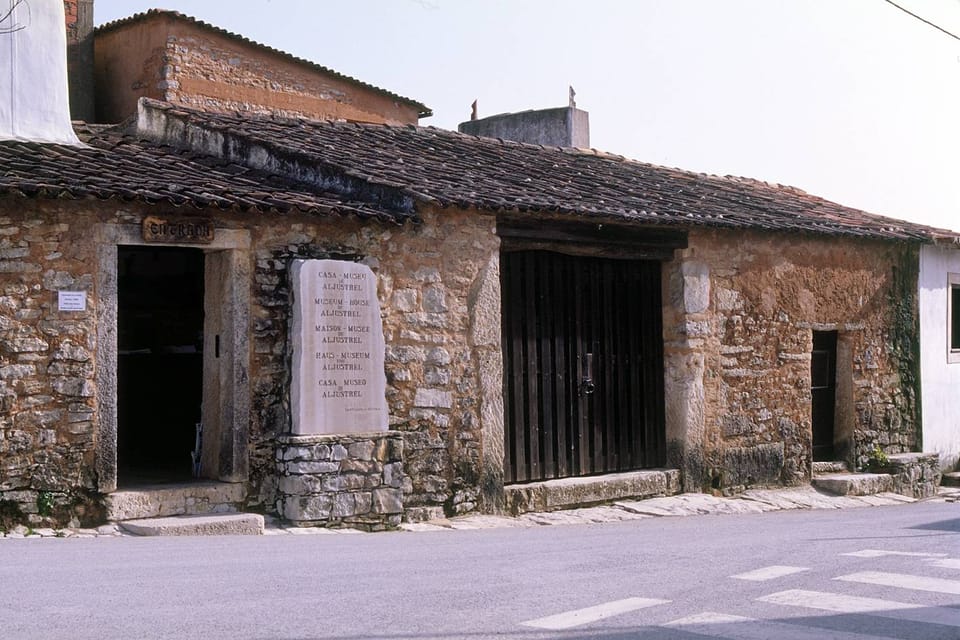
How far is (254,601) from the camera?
212 inches

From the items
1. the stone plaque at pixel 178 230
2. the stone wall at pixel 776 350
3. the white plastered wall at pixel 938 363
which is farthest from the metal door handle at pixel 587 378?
the white plastered wall at pixel 938 363

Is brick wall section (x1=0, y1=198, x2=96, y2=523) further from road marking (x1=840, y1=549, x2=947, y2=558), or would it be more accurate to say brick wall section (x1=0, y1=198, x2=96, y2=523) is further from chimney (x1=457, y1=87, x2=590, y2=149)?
chimney (x1=457, y1=87, x2=590, y2=149)

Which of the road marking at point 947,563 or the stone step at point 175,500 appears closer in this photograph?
the road marking at point 947,563

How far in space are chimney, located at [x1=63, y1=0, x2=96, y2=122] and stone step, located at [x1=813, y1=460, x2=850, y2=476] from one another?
1188 centimetres

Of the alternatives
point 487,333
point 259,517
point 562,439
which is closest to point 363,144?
point 487,333

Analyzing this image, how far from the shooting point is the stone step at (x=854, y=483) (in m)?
Result: 13.2

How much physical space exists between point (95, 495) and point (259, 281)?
204 centimetres

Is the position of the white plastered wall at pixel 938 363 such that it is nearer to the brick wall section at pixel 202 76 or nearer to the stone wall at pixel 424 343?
the stone wall at pixel 424 343

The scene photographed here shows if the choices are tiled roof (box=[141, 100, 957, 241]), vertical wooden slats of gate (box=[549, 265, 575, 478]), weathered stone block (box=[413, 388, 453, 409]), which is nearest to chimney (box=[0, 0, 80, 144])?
tiled roof (box=[141, 100, 957, 241])

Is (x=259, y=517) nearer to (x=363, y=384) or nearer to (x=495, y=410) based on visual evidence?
(x=363, y=384)

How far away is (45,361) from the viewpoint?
27.4 feet

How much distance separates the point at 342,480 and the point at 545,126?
10321mm

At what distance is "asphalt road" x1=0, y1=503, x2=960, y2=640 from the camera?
489 cm

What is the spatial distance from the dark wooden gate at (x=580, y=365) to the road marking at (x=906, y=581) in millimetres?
4795
